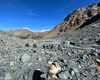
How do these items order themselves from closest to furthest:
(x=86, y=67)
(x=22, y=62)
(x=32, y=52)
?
(x=86, y=67), (x=22, y=62), (x=32, y=52)

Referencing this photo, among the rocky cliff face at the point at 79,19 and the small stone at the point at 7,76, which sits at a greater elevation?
the rocky cliff face at the point at 79,19

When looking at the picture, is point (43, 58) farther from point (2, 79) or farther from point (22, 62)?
point (2, 79)

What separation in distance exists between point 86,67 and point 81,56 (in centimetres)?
159

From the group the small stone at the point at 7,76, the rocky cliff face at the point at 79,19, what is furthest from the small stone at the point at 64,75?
the rocky cliff face at the point at 79,19

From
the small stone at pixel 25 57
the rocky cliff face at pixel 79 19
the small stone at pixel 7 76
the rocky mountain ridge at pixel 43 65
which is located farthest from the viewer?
the rocky cliff face at pixel 79 19

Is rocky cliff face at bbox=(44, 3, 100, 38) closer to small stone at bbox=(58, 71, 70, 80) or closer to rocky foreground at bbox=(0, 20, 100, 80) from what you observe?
rocky foreground at bbox=(0, 20, 100, 80)

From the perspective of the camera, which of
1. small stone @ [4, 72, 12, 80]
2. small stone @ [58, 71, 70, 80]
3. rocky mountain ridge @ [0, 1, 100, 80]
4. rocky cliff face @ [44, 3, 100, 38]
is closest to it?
small stone @ [58, 71, 70, 80]

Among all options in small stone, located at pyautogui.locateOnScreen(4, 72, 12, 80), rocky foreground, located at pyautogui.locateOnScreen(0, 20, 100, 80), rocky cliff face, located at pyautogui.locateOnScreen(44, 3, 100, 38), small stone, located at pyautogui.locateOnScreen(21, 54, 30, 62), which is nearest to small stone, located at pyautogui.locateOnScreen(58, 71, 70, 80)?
rocky foreground, located at pyautogui.locateOnScreen(0, 20, 100, 80)

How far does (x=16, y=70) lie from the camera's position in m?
9.63

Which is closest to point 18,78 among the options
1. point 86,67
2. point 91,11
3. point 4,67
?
point 4,67

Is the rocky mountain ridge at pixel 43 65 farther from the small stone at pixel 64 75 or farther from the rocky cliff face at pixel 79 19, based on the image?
the rocky cliff face at pixel 79 19

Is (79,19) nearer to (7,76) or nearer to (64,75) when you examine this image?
(64,75)

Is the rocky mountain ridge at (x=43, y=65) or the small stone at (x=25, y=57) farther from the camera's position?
the small stone at (x=25, y=57)

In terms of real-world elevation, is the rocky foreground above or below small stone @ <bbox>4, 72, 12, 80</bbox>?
above
